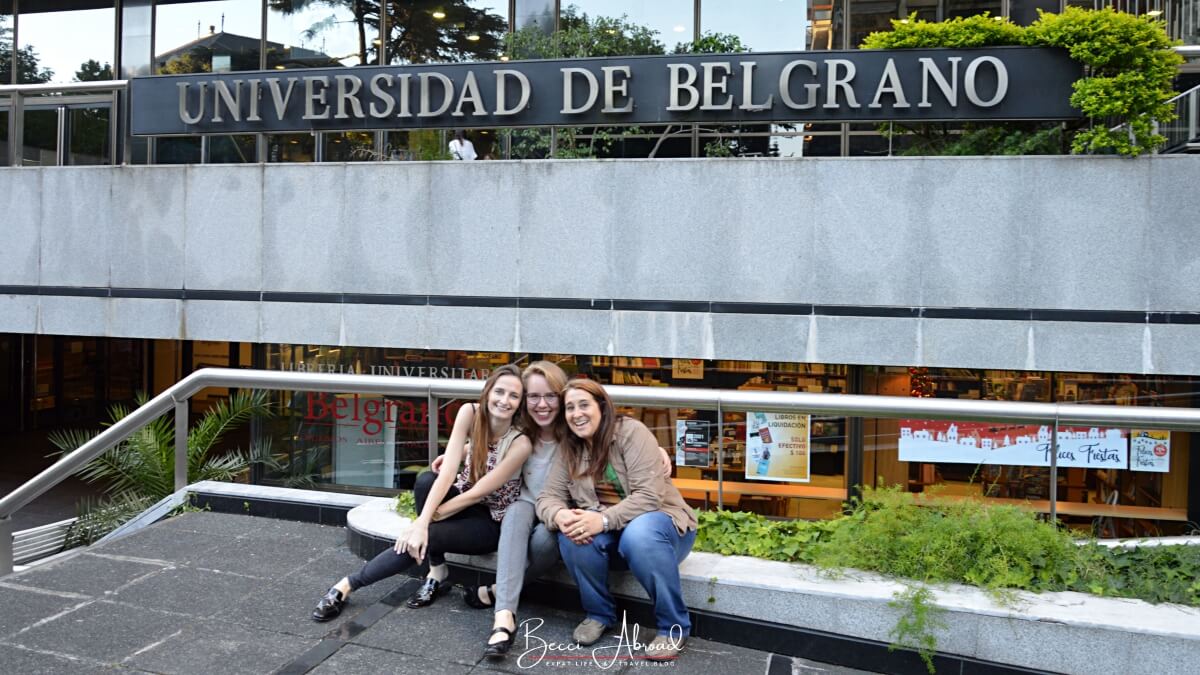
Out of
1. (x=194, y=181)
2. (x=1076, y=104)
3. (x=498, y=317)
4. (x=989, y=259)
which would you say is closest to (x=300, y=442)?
(x=498, y=317)

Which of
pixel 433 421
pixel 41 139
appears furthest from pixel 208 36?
pixel 433 421

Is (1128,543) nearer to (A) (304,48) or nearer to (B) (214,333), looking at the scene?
(B) (214,333)

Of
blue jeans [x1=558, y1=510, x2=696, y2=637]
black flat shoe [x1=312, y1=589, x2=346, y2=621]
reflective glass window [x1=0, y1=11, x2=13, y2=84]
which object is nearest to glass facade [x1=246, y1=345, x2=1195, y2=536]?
blue jeans [x1=558, y1=510, x2=696, y2=637]

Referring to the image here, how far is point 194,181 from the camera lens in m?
11.3

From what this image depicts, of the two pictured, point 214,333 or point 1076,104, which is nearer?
point 1076,104

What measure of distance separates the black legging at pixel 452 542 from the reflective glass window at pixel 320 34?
1025 cm

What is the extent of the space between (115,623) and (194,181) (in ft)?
26.5

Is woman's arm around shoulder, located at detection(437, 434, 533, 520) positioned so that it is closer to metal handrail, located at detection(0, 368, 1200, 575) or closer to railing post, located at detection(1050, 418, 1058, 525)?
metal handrail, located at detection(0, 368, 1200, 575)

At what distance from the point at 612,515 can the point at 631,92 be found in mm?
6898

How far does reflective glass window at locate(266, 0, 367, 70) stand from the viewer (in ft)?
43.4

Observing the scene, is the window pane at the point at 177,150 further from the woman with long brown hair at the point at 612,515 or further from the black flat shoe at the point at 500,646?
the black flat shoe at the point at 500,646

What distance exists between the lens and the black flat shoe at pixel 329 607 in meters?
4.41

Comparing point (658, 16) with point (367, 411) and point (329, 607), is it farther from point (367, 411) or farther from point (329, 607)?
point (329, 607)

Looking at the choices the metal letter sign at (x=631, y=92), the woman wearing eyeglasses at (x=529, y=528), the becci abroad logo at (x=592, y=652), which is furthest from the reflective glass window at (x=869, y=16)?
the becci abroad logo at (x=592, y=652)
